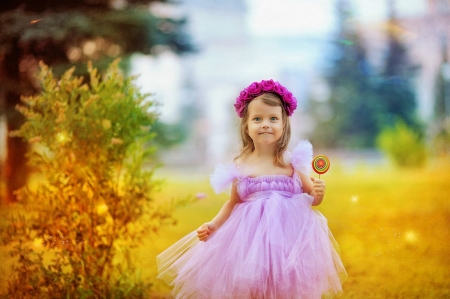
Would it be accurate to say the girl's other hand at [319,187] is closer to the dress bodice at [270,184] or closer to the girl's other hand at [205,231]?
the dress bodice at [270,184]

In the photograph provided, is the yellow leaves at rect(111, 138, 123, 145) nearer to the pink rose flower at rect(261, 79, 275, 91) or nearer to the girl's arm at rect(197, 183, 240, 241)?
the girl's arm at rect(197, 183, 240, 241)

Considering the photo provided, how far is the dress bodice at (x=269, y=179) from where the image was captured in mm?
1900

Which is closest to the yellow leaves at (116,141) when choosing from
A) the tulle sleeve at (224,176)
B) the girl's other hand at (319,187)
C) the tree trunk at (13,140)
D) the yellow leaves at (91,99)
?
the yellow leaves at (91,99)

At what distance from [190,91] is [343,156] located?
75.3 inches

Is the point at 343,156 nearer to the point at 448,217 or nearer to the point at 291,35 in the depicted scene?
the point at 291,35

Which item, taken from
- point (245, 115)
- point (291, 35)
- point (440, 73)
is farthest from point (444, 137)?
point (245, 115)

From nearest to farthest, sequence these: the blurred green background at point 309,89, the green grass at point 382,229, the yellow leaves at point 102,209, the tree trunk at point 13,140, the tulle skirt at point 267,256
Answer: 1. the tulle skirt at point 267,256
2. the yellow leaves at point 102,209
3. the green grass at point 382,229
4. the blurred green background at point 309,89
5. the tree trunk at point 13,140

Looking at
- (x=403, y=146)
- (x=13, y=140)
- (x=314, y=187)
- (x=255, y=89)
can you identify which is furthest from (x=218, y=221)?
(x=403, y=146)

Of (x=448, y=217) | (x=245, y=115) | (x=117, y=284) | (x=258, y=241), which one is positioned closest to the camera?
(x=258, y=241)

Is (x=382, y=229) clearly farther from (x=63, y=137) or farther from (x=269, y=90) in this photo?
(x=63, y=137)

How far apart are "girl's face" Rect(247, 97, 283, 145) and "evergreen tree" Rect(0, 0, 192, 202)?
7.19ft

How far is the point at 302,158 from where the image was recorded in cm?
192

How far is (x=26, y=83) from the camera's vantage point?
3938 mm

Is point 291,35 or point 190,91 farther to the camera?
point 190,91
